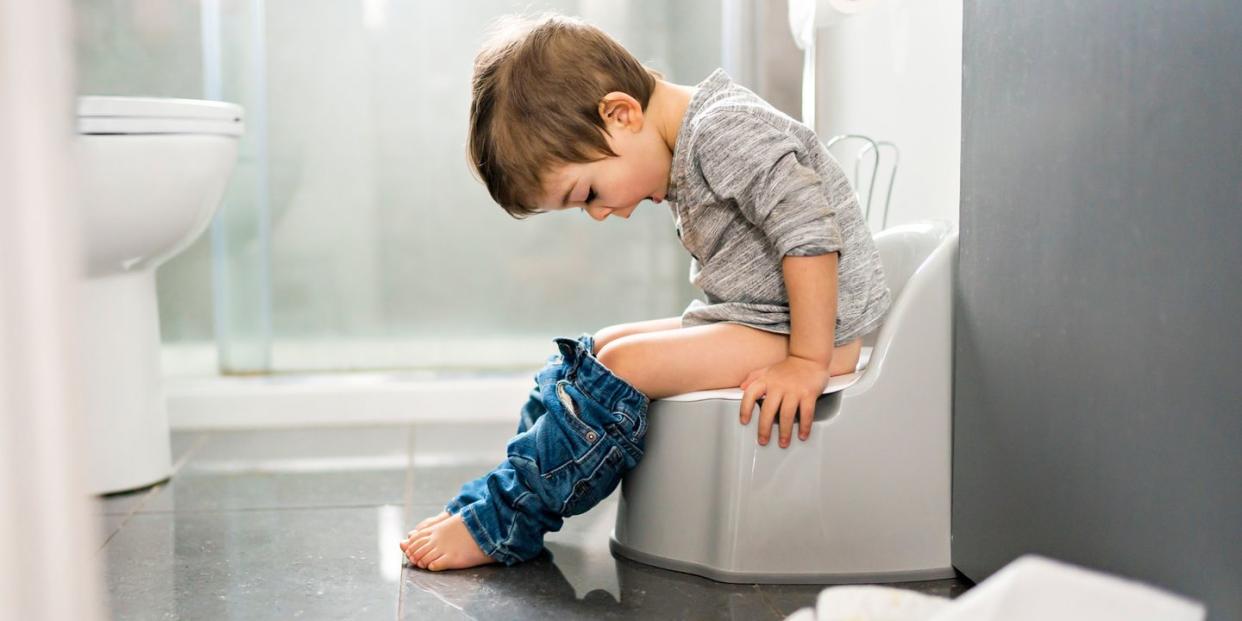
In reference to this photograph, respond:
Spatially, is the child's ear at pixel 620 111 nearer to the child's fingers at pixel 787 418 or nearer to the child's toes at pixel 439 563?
the child's fingers at pixel 787 418

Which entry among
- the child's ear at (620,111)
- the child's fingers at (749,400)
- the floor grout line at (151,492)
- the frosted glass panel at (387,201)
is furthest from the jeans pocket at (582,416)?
the frosted glass panel at (387,201)

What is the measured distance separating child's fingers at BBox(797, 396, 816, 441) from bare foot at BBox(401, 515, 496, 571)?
0.34 m

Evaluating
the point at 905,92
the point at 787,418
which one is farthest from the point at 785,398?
the point at 905,92

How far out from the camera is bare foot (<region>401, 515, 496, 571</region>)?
112 centimetres

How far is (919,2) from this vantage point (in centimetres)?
148

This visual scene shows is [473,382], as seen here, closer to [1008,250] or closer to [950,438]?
[950,438]

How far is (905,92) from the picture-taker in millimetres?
1526

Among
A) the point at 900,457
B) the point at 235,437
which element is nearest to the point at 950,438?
the point at 900,457

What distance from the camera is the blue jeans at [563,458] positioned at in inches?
43.1

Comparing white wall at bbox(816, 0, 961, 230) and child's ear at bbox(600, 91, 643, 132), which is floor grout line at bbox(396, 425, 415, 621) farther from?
white wall at bbox(816, 0, 961, 230)

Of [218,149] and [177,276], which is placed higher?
[218,149]

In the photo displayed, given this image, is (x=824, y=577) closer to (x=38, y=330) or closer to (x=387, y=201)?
(x=38, y=330)

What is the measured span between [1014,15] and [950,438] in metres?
0.39

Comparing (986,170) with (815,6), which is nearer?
(986,170)
